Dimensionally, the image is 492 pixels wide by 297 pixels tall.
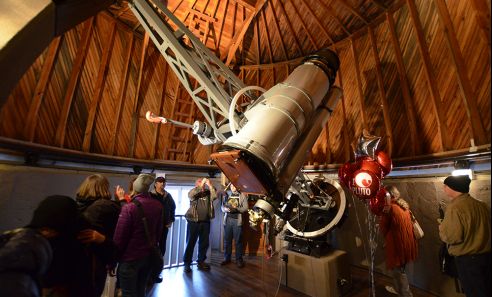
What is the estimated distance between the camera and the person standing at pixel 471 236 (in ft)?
2.19

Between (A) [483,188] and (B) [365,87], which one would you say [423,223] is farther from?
(A) [483,188]

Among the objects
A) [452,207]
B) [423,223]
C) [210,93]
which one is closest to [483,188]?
[452,207]

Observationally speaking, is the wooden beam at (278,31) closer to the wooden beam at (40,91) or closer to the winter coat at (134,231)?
the wooden beam at (40,91)

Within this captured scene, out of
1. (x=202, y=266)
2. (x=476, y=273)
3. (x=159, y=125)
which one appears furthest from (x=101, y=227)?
(x=159, y=125)

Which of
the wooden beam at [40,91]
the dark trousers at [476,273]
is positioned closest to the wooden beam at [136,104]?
the wooden beam at [40,91]

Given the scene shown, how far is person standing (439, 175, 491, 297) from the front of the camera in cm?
67

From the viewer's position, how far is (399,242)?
11.4ft

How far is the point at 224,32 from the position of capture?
6660 mm

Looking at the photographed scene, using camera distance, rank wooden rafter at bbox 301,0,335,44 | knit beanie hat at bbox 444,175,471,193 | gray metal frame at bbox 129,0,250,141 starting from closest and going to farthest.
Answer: knit beanie hat at bbox 444,175,471,193
gray metal frame at bbox 129,0,250,141
wooden rafter at bbox 301,0,335,44

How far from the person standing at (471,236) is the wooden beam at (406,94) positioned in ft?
12.6

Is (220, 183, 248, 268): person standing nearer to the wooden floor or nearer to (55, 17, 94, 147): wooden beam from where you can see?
the wooden floor

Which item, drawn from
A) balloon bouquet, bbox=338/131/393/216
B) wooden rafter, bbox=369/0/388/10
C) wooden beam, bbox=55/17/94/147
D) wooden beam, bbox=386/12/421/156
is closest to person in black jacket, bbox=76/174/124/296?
balloon bouquet, bbox=338/131/393/216

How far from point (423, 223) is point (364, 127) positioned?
7.13 feet

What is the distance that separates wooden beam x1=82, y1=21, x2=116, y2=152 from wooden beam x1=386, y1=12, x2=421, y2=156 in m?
6.07
